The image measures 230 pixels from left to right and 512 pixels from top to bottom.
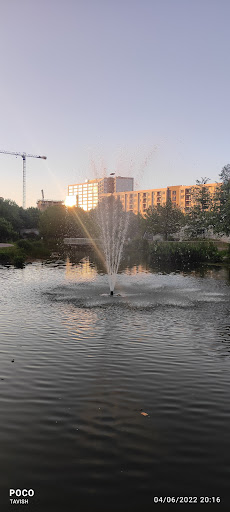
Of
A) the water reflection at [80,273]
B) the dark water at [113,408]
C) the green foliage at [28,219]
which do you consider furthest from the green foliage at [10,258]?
the green foliage at [28,219]

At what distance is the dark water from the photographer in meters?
7.01

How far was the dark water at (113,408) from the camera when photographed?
7.01 meters

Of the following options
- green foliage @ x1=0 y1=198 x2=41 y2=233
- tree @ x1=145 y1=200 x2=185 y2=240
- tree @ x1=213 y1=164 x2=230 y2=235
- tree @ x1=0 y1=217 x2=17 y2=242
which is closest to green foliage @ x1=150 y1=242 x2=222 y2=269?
tree @ x1=213 y1=164 x2=230 y2=235

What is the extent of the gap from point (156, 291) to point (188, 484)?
24933 mm

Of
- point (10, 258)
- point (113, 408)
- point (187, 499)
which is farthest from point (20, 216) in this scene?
point (187, 499)

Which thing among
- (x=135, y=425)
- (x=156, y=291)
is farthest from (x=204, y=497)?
(x=156, y=291)

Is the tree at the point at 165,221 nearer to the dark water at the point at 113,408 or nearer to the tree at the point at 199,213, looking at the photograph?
the tree at the point at 199,213

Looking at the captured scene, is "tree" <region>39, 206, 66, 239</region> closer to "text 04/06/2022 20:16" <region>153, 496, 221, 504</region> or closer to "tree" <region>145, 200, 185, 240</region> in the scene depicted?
"tree" <region>145, 200, 185, 240</region>

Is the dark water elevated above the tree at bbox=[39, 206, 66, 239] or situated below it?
below

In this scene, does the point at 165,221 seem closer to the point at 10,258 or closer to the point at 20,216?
the point at 10,258

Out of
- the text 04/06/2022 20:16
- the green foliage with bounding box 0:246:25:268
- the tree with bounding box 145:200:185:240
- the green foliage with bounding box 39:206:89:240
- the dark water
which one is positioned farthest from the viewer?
the green foliage with bounding box 39:206:89:240

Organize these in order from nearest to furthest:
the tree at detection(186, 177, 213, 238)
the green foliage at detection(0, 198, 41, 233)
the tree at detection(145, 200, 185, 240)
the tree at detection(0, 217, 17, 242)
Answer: the tree at detection(186, 177, 213, 238) < the tree at detection(0, 217, 17, 242) < the tree at detection(145, 200, 185, 240) < the green foliage at detection(0, 198, 41, 233)

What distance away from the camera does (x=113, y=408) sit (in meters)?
10.1

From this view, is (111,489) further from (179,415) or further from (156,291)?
(156,291)
